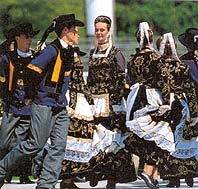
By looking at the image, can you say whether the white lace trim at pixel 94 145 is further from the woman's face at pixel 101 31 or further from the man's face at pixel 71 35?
the man's face at pixel 71 35

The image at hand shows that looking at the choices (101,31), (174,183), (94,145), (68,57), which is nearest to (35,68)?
(68,57)

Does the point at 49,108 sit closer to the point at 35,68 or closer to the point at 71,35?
the point at 35,68

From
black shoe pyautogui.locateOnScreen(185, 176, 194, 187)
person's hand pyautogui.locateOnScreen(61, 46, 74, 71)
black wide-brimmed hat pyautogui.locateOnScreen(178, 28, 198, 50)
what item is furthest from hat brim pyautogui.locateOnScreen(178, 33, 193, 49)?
person's hand pyautogui.locateOnScreen(61, 46, 74, 71)

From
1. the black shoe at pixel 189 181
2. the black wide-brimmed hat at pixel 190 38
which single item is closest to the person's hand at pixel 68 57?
the black wide-brimmed hat at pixel 190 38

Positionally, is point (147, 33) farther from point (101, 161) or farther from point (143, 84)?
point (101, 161)

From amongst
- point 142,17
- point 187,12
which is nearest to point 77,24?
point 187,12

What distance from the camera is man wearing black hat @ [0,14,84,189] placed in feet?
35.4

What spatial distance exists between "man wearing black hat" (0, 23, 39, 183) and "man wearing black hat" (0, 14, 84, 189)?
2.46 ft

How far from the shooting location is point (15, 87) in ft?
39.0

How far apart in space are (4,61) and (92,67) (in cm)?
88

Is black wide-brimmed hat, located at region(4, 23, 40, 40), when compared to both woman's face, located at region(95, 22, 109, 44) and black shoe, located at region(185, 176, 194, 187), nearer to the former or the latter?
woman's face, located at region(95, 22, 109, 44)

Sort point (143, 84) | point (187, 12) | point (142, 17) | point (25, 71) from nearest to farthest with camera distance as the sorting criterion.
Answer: point (25, 71), point (143, 84), point (187, 12), point (142, 17)

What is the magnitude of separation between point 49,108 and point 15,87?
43.9 inches

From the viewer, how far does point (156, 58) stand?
1166 centimetres
